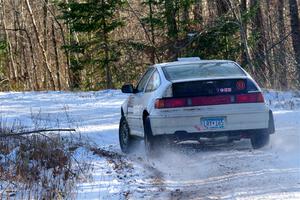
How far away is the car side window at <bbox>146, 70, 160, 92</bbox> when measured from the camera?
35.3ft

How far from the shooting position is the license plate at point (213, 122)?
33.0ft

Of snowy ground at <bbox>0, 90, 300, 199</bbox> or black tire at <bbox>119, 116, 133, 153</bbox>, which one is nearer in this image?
snowy ground at <bbox>0, 90, 300, 199</bbox>

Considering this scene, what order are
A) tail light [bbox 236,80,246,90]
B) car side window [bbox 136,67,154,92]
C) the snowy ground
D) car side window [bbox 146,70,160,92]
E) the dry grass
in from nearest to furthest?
the dry grass, the snowy ground, tail light [bbox 236,80,246,90], car side window [bbox 146,70,160,92], car side window [bbox 136,67,154,92]

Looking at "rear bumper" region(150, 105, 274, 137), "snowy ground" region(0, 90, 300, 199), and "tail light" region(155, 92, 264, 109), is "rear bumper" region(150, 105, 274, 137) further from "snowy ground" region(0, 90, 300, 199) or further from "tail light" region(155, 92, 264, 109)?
"snowy ground" region(0, 90, 300, 199)

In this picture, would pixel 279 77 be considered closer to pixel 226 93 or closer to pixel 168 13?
pixel 168 13

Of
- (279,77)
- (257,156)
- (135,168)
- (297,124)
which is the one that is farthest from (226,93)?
(279,77)

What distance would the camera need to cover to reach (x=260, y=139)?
10.5m

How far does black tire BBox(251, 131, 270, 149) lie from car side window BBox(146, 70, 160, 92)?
6.06ft

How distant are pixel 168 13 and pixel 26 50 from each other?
1099 inches

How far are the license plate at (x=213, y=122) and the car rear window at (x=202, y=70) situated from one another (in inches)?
29.9

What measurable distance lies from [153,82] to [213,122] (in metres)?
1.54

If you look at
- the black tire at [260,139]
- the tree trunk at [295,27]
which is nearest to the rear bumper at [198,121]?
the black tire at [260,139]

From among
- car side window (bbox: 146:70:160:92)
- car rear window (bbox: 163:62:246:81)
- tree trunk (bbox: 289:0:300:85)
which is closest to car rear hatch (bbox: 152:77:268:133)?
car rear window (bbox: 163:62:246:81)

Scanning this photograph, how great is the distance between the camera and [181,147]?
434 inches
